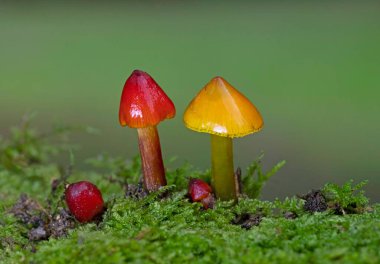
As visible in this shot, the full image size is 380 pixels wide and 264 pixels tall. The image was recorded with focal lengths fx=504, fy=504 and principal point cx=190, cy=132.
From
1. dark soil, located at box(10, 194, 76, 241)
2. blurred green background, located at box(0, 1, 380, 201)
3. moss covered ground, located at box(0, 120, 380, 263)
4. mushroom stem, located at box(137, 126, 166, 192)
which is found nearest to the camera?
moss covered ground, located at box(0, 120, 380, 263)

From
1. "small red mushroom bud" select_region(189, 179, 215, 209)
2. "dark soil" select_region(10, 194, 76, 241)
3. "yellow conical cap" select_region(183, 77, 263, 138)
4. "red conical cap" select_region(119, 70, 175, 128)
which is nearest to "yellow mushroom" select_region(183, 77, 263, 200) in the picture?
"yellow conical cap" select_region(183, 77, 263, 138)

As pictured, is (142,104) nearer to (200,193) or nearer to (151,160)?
(151,160)

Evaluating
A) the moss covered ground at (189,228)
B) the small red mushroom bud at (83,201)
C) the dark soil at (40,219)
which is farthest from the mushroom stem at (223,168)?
the dark soil at (40,219)

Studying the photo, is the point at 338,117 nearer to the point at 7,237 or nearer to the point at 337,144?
the point at 337,144

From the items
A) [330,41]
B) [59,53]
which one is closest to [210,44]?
[330,41]

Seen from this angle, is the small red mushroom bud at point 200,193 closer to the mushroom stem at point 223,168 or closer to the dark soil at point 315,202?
the mushroom stem at point 223,168

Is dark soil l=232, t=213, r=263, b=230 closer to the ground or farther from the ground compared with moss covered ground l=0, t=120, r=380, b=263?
closer to the ground

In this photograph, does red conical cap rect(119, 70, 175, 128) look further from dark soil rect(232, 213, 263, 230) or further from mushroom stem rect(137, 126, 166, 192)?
dark soil rect(232, 213, 263, 230)
